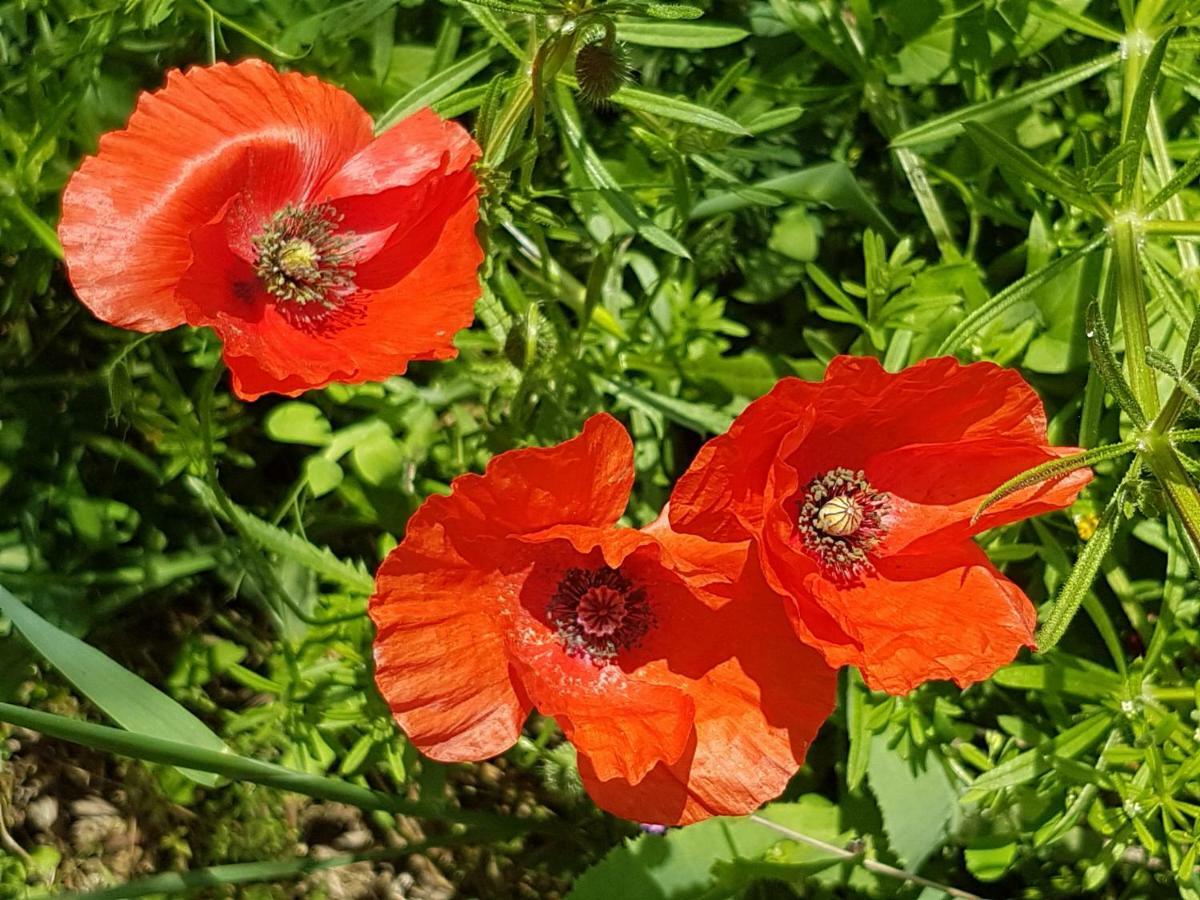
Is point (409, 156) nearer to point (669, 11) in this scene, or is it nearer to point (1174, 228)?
A: point (669, 11)

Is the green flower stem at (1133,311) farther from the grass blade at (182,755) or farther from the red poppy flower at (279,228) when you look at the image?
the grass blade at (182,755)

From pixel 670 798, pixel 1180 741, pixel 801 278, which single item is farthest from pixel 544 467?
pixel 1180 741

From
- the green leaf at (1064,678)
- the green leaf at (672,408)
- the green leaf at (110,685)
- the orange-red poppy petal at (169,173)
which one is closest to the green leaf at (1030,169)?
the green leaf at (672,408)

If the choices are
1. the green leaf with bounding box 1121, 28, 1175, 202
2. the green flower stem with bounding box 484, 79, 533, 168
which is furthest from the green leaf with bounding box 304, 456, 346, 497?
the green leaf with bounding box 1121, 28, 1175, 202

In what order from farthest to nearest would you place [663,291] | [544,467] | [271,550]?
[663,291]
[271,550]
[544,467]

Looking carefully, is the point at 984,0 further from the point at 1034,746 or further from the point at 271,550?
the point at 271,550

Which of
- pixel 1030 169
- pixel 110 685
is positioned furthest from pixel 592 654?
pixel 1030 169

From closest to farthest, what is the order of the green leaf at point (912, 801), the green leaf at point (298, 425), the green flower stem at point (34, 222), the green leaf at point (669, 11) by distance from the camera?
1. the green leaf at point (669, 11)
2. the green flower stem at point (34, 222)
3. the green leaf at point (912, 801)
4. the green leaf at point (298, 425)
